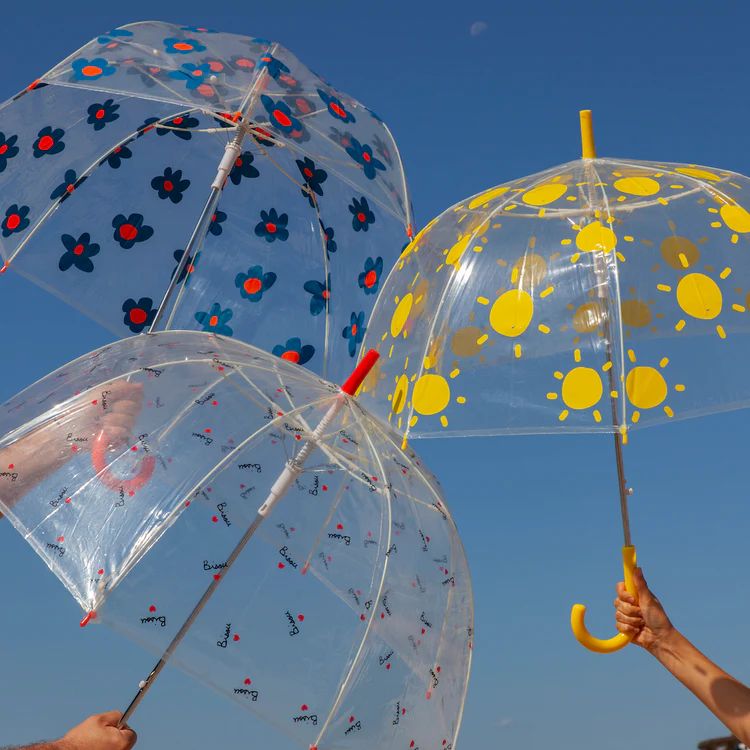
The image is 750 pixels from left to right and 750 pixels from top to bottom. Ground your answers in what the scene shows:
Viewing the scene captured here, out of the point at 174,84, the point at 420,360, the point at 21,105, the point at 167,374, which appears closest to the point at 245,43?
the point at 174,84

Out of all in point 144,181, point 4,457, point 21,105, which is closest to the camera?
point 4,457

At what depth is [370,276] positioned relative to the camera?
5.91 metres

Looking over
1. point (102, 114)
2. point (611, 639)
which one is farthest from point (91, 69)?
point (611, 639)

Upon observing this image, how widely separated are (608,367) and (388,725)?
5.56 feet

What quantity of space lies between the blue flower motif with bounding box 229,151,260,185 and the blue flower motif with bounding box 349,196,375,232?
625 millimetres

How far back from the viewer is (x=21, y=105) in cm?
512

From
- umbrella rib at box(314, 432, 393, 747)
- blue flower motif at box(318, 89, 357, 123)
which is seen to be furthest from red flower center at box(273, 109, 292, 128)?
umbrella rib at box(314, 432, 393, 747)

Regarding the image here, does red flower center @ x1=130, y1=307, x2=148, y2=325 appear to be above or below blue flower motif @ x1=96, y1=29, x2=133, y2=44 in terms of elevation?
below

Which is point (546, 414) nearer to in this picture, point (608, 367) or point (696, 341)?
point (608, 367)

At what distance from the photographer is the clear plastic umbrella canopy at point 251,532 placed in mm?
3361

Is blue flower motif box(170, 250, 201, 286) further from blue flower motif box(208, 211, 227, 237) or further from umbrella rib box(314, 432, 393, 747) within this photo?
umbrella rib box(314, 432, 393, 747)

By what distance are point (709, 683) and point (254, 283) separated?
138 inches

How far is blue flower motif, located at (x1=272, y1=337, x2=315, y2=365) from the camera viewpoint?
223 inches

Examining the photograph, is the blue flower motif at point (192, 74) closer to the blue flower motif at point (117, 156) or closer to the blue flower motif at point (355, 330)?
the blue flower motif at point (117, 156)
